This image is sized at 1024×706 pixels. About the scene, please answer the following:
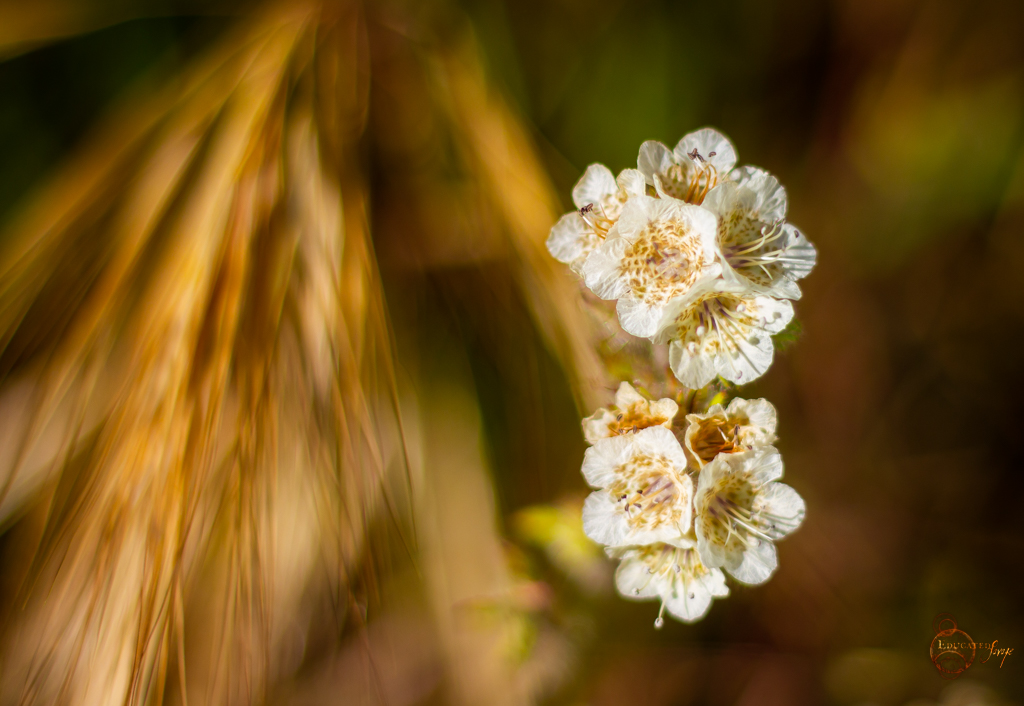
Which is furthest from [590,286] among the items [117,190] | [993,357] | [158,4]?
[993,357]

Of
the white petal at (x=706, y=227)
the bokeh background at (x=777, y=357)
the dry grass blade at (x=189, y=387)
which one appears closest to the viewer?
the white petal at (x=706, y=227)

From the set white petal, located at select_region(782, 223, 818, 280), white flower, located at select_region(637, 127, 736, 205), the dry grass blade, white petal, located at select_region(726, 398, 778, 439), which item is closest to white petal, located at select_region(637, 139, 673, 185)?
white flower, located at select_region(637, 127, 736, 205)

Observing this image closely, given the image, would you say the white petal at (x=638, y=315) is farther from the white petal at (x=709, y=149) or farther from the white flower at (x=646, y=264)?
the white petal at (x=709, y=149)

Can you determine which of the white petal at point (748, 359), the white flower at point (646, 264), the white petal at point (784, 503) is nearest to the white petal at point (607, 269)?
the white flower at point (646, 264)

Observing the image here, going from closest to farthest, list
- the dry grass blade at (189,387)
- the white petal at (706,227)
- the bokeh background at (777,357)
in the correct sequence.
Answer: the white petal at (706,227) < the dry grass blade at (189,387) < the bokeh background at (777,357)

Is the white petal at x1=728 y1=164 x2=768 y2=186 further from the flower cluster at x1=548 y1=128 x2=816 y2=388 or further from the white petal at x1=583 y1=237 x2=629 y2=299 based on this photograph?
the white petal at x1=583 y1=237 x2=629 y2=299

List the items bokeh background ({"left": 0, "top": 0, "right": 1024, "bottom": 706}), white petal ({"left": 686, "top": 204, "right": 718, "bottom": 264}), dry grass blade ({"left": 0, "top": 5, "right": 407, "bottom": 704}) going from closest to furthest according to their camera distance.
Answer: white petal ({"left": 686, "top": 204, "right": 718, "bottom": 264}) → dry grass blade ({"left": 0, "top": 5, "right": 407, "bottom": 704}) → bokeh background ({"left": 0, "top": 0, "right": 1024, "bottom": 706})
